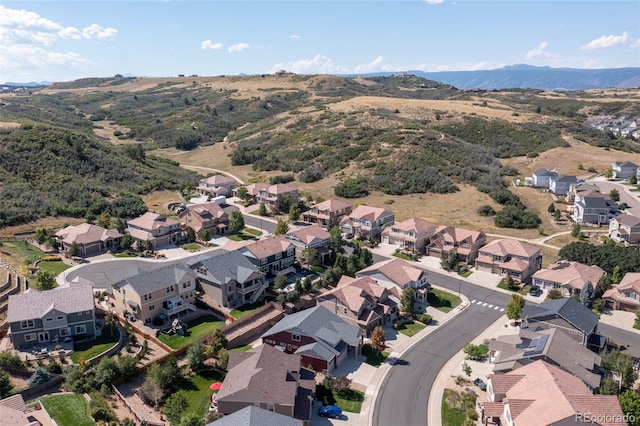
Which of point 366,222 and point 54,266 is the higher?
point 366,222

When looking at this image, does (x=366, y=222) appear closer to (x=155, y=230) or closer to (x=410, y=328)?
(x=410, y=328)

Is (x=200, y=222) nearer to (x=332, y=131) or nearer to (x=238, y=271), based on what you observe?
(x=238, y=271)

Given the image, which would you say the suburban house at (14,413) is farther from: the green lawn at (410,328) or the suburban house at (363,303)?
the green lawn at (410,328)

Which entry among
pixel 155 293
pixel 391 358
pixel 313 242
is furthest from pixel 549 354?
pixel 155 293

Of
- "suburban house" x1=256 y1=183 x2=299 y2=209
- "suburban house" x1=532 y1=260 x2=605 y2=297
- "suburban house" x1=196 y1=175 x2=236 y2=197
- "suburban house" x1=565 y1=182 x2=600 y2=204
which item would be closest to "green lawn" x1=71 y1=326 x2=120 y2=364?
"suburban house" x1=256 y1=183 x2=299 y2=209

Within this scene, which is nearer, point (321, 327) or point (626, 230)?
point (321, 327)

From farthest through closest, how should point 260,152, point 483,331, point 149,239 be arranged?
point 260,152 → point 149,239 → point 483,331

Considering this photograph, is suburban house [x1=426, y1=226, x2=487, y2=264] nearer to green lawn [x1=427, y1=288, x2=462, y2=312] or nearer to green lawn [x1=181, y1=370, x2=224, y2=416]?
green lawn [x1=427, y1=288, x2=462, y2=312]

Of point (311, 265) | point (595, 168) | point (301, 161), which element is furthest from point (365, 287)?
point (595, 168)
